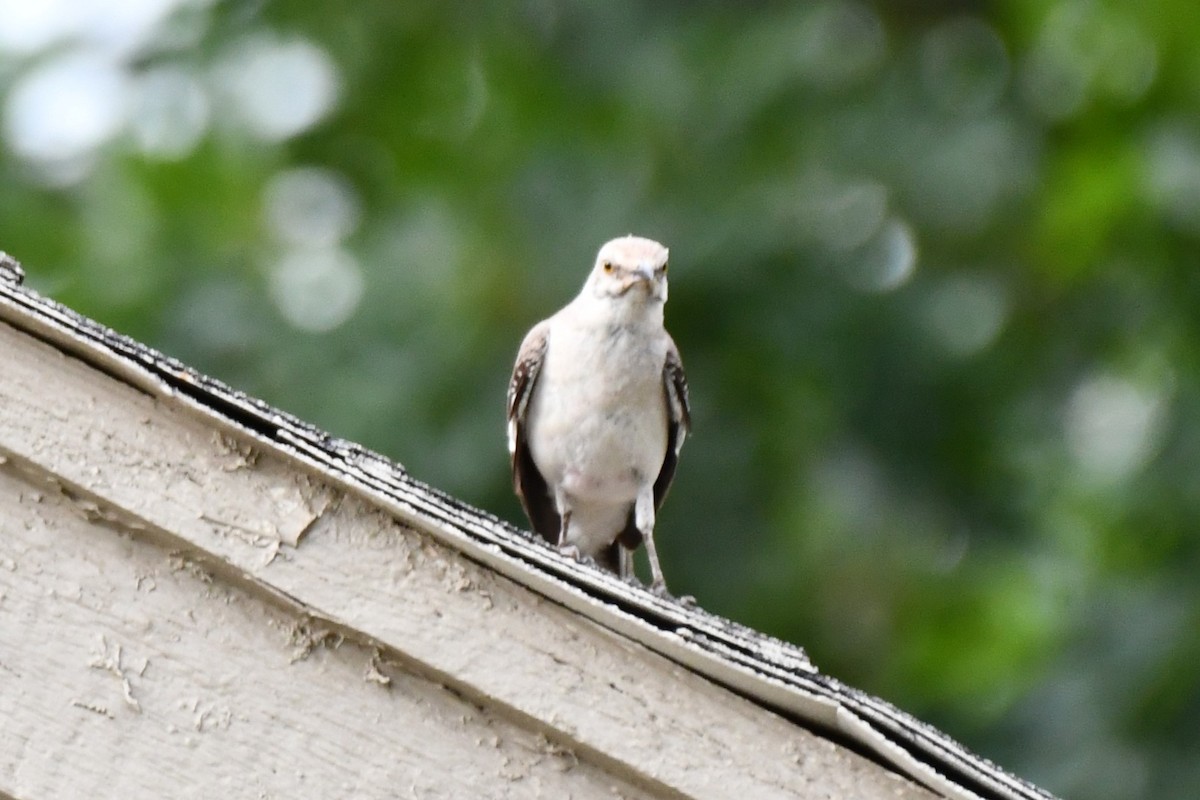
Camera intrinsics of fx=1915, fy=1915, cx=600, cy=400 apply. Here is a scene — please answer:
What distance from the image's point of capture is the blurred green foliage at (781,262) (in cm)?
1080

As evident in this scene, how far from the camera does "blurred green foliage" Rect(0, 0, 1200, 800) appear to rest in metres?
10.8

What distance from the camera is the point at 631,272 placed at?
5965mm

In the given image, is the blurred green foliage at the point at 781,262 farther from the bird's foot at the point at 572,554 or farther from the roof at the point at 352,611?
the roof at the point at 352,611

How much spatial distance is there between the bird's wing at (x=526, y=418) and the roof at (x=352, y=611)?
2.92 m

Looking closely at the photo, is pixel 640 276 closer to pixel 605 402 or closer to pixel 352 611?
pixel 605 402

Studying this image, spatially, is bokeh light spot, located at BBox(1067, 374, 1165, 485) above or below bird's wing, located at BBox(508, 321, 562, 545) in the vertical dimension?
above

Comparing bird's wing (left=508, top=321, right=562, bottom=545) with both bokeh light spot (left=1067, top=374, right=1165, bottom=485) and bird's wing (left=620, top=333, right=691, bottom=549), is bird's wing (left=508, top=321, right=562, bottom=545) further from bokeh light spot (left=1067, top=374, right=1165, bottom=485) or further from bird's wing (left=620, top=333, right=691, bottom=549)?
bokeh light spot (left=1067, top=374, right=1165, bottom=485)

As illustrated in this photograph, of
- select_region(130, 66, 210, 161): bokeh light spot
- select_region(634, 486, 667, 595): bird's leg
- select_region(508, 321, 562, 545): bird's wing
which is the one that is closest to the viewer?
select_region(634, 486, 667, 595): bird's leg

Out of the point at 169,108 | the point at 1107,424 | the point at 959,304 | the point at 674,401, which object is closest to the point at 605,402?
the point at 674,401

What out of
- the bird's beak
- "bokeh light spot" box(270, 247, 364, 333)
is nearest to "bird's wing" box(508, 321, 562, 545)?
the bird's beak

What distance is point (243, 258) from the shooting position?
496 inches

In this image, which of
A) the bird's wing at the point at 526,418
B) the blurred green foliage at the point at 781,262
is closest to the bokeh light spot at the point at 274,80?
the blurred green foliage at the point at 781,262

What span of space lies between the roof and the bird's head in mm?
2872

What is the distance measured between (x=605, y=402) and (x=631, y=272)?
450 millimetres
